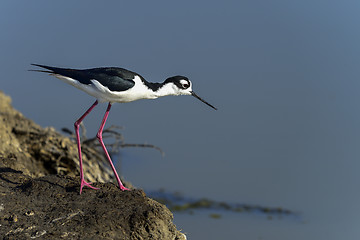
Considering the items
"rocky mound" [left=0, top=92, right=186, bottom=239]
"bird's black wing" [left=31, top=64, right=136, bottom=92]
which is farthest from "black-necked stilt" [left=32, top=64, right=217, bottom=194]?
"rocky mound" [left=0, top=92, right=186, bottom=239]

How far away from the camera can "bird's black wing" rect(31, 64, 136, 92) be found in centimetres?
543

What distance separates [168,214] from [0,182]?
A: 2.08 metres

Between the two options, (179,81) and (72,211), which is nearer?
(72,211)

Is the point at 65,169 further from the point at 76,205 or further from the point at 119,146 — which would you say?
the point at 76,205

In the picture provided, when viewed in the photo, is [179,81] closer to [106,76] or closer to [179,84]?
[179,84]

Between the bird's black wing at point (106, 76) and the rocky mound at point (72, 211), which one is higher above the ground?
the bird's black wing at point (106, 76)

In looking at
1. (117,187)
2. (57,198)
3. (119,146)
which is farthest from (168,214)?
(119,146)

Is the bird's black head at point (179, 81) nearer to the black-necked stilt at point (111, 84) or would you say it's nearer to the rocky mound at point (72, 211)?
the black-necked stilt at point (111, 84)

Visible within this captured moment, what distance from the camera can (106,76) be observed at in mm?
5480

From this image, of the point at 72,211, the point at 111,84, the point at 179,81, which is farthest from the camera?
the point at 179,81

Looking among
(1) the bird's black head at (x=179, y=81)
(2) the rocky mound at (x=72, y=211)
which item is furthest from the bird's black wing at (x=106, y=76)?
(2) the rocky mound at (x=72, y=211)

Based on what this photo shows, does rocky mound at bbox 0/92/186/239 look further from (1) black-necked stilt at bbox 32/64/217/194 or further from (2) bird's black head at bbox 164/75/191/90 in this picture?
(2) bird's black head at bbox 164/75/191/90

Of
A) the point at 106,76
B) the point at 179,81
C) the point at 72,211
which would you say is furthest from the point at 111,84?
the point at 72,211

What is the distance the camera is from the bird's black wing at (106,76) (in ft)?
17.8
